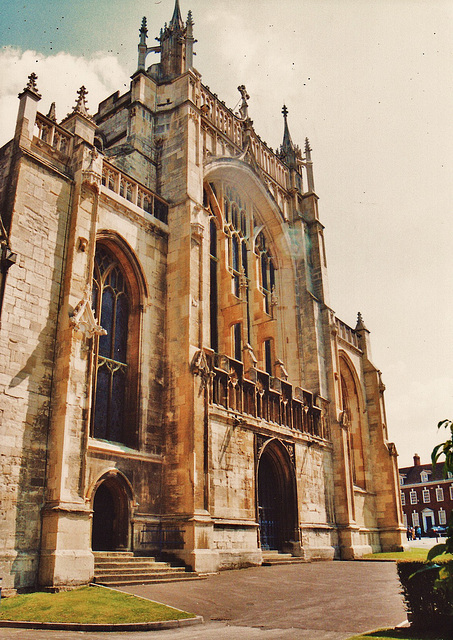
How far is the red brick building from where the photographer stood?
71.2m

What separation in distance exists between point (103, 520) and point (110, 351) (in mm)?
5000

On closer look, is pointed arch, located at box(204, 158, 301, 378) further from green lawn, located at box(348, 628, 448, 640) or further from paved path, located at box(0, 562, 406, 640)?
green lawn, located at box(348, 628, 448, 640)

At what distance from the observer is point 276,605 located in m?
11.0

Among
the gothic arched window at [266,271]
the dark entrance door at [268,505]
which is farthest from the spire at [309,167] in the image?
the dark entrance door at [268,505]

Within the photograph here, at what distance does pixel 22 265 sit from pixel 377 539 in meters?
22.8

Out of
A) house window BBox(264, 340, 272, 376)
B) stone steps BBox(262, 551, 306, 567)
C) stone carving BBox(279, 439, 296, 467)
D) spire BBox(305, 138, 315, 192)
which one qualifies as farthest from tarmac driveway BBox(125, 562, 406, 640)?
spire BBox(305, 138, 315, 192)

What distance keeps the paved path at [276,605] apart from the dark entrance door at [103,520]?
2847 millimetres

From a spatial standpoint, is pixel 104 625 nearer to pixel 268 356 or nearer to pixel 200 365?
pixel 200 365

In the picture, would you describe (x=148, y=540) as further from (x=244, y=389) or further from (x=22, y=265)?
(x=22, y=265)

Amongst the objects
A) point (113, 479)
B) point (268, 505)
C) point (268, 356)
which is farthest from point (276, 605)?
point (268, 356)

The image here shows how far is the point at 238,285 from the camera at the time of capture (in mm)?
25766

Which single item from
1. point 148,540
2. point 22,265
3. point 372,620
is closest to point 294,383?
point 148,540

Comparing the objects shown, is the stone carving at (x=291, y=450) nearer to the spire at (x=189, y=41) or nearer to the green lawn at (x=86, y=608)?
the green lawn at (x=86, y=608)

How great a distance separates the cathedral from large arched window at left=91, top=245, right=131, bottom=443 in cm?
6
